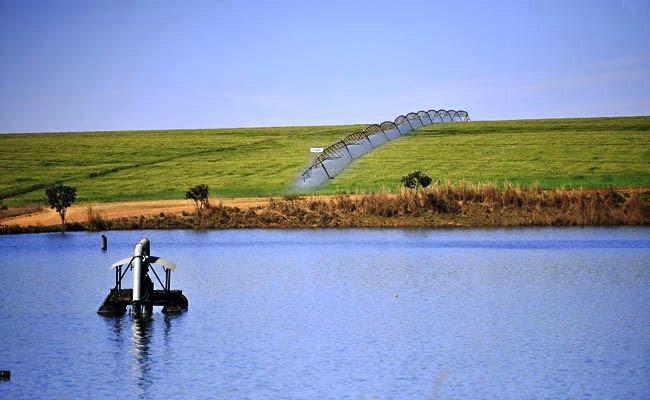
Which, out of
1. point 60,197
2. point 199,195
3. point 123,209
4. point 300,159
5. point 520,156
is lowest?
point 123,209

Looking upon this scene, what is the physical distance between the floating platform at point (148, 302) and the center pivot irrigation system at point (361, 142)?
1835 inches

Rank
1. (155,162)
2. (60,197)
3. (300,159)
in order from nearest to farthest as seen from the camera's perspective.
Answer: (60,197) < (300,159) < (155,162)

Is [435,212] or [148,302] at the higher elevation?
[435,212]

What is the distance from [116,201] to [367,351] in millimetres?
55972

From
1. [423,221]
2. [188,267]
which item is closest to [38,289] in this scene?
[188,267]

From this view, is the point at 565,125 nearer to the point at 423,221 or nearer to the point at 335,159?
the point at 335,159

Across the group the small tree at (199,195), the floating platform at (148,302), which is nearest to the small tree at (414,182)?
the small tree at (199,195)

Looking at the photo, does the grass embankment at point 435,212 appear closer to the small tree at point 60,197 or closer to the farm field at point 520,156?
the small tree at point 60,197

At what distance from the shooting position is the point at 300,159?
104438mm

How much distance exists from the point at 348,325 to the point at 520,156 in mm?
64145

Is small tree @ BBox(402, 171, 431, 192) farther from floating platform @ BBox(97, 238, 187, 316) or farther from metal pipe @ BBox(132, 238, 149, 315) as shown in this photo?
metal pipe @ BBox(132, 238, 149, 315)

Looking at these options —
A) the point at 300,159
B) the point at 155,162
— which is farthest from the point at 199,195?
the point at 155,162

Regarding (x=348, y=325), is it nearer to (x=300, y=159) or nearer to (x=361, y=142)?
(x=300, y=159)

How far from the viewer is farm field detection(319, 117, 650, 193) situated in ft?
275
